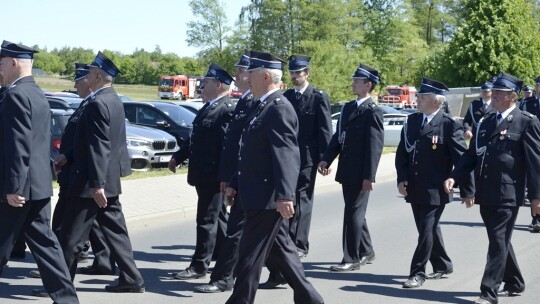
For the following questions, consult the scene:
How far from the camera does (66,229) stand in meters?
7.54

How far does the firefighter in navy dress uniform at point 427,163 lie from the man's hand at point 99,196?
2940mm

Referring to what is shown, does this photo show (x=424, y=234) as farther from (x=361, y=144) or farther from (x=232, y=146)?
(x=232, y=146)

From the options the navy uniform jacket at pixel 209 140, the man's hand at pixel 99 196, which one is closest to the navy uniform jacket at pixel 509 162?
the navy uniform jacket at pixel 209 140

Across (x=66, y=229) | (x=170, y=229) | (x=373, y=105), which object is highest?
(x=373, y=105)

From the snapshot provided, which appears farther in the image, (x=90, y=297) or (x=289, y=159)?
(x=90, y=297)

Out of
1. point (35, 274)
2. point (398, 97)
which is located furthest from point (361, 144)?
point (398, 97)

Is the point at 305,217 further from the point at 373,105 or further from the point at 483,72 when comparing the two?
the point at 483,72

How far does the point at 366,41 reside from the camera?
2963 inches

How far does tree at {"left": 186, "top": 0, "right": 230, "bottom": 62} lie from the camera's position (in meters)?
82.8

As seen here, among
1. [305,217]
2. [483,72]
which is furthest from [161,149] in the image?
[483,72]

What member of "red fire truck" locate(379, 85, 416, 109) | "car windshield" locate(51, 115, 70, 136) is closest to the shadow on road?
"car windshield" locate(51, 115, 70, 136)

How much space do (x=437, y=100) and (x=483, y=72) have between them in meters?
29.5

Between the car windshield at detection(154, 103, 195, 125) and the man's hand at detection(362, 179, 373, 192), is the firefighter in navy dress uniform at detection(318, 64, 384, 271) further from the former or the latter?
the car windshield at detection(154, 103, 195, 125)

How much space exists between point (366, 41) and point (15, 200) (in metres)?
70.1
